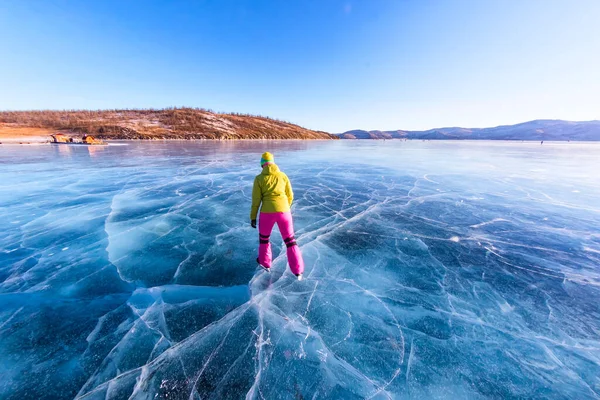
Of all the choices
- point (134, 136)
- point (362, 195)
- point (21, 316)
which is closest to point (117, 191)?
point (21, 316)

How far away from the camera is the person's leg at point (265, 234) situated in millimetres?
3639

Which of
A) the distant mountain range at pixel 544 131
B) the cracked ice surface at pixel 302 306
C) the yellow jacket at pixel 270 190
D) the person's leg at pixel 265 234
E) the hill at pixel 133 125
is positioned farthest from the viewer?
the distant mountain range at pixel 544 131

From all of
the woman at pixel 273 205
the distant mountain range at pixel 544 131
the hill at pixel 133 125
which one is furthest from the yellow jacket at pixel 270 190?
the distant mountain range at pixel 544 131

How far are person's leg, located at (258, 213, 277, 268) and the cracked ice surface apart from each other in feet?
0.83

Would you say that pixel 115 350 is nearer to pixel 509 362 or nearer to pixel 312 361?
pixel 312 361

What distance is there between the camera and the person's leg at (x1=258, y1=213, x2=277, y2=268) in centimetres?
364

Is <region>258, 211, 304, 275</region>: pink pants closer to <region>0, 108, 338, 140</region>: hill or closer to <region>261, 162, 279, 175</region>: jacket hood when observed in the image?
<region>261, 162, 279, 175</region>: jacket hood

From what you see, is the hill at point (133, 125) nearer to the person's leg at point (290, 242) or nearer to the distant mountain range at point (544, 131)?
the person's leg at point (290, 242)

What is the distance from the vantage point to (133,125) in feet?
183

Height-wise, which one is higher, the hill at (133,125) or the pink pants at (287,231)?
the hill at (133,125)

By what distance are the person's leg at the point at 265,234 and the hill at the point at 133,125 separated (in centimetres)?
5565

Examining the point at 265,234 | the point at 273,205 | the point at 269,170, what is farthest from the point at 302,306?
the point at 269,170

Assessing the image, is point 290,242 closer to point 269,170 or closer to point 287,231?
point 287,231

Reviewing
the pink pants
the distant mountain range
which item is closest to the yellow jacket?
the pink pants
